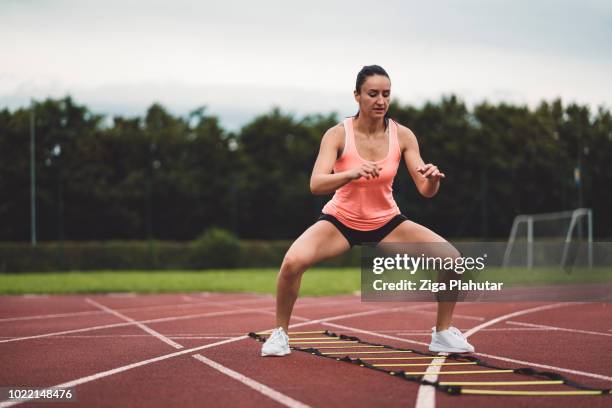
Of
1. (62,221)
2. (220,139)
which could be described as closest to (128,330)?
(62,221)

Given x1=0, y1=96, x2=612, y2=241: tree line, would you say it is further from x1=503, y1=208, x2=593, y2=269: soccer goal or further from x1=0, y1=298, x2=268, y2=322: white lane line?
x1=0, y1=298, x2=268, y2=322: white lane line

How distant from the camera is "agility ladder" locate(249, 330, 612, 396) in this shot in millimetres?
4367

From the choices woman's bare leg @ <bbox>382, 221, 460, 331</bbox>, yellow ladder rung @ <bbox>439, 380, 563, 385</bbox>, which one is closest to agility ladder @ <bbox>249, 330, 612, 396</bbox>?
yellow ladder rung @ <bbox>439, 380, 563, 385</bbox>

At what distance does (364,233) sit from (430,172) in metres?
0.75

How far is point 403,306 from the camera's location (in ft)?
37.4

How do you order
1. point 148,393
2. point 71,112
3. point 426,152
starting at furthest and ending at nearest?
point 426,152, point 71,112, point 148,393

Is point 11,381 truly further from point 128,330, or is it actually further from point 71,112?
point 71,112

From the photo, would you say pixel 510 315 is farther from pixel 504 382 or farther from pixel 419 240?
pixel 504 382

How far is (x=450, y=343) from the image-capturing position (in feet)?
19.3

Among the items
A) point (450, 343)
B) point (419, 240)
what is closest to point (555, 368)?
point (450, 343)

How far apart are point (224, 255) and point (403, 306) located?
1608cm

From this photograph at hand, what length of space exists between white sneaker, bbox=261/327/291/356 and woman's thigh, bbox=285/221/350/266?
64 centimetres

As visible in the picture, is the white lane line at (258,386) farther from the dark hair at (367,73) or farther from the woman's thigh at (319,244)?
the dark hair at (367,73)

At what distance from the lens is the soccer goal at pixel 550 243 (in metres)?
22.1
